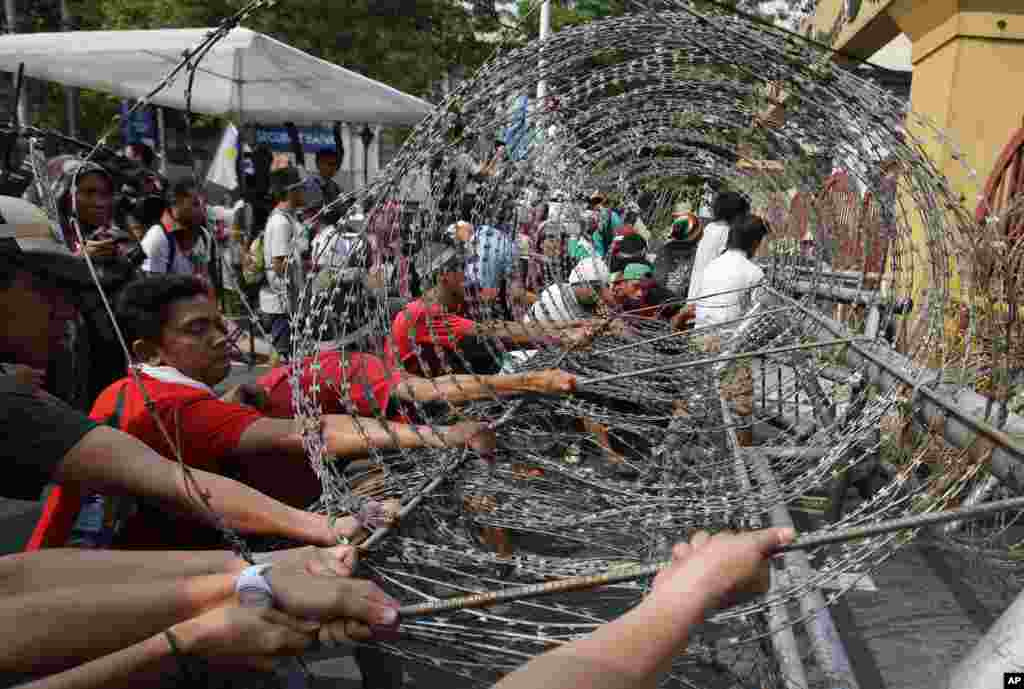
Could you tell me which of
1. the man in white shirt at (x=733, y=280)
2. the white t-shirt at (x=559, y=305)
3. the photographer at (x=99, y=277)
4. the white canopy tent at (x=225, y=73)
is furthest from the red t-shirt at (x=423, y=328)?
the white canopy tent at (x=225, y=73)

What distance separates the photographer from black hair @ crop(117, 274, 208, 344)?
2.44 metres

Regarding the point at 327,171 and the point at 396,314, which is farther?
the point at 327,171

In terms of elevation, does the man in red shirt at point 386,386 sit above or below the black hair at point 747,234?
below

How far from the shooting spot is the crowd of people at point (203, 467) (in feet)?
4.39

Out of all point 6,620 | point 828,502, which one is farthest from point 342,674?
point 828,502

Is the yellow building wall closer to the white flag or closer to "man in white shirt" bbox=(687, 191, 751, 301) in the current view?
"man in white shirt" bbox=(687, 191, 751, 301)

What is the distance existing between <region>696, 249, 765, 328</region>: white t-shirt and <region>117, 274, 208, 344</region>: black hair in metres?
3.48

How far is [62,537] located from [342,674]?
152 centimetres

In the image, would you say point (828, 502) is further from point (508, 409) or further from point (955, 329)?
point (508, 409)

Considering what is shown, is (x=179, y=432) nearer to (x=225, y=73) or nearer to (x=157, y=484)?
(x=157, y=484)

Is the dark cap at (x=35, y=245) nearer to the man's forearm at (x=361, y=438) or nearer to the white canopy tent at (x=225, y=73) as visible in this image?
the man's forearm at (x=361, y=438)

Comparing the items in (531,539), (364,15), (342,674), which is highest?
(364,15)

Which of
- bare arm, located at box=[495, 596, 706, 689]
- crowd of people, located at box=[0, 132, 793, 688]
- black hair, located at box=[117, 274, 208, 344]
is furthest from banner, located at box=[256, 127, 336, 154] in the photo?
bare arm, located at box=[495, 596, 706, 689]

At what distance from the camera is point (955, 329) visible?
275 cm
